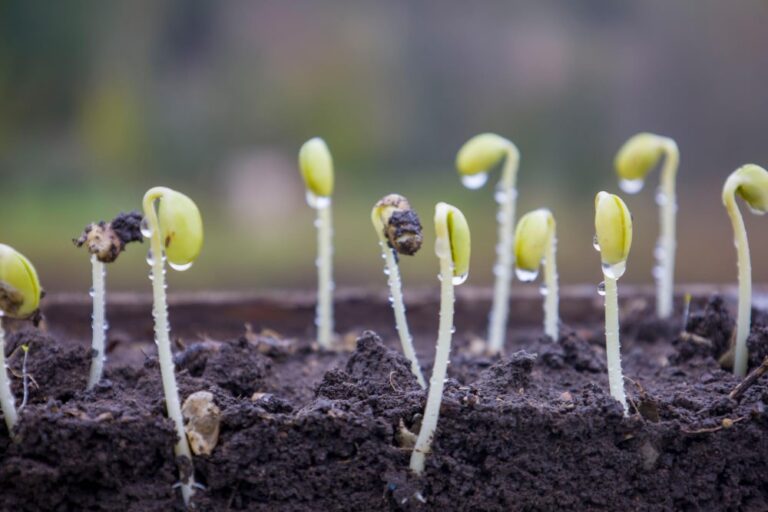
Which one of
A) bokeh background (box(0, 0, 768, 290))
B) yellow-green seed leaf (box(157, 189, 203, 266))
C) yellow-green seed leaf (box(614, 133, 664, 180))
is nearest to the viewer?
yellow-green seed leaf (box(157, 189, 203, 266))

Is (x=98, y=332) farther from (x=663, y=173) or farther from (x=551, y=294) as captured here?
(x=663, y=173)

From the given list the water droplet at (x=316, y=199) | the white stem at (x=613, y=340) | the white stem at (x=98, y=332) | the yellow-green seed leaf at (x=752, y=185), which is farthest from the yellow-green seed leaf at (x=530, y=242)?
the white stem at (x=98, y=332)

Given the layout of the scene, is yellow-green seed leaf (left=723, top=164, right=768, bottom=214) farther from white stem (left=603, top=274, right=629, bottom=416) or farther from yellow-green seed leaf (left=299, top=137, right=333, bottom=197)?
yellow-green seed leaf (left=299, top=137, right=333, bottom=197)

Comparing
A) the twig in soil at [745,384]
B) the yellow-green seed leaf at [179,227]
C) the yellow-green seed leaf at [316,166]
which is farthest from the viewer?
the yellow-green seed leaf at [316,166]

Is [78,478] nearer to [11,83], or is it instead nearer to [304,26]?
[11,83]

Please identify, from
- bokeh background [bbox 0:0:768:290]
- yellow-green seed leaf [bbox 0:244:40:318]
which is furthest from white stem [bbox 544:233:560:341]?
bokeh background [bbox 0:0:768:290]

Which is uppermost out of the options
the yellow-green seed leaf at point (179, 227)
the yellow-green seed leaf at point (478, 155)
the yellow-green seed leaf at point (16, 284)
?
the yellow-green seed leaf at point (478, 155)

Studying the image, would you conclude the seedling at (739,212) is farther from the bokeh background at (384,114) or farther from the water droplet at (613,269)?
the bokeh background at (384,114)
